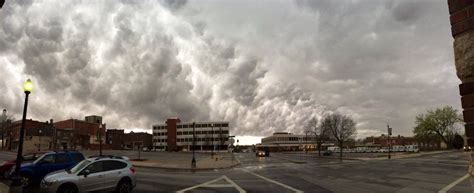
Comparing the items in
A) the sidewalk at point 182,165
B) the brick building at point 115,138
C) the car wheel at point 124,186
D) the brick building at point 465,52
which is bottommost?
the sidewalk at point 182,165

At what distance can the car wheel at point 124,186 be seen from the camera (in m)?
15.0

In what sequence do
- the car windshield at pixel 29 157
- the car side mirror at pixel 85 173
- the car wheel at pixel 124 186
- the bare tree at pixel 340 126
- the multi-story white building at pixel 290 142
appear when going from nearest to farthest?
the car side mirror at pixel 85 173, the car wheel at pixel 124 186, the car windshield at pixel 29 157, the bare tree at pixel 340 126, the multi-story white building at pixel 290 142

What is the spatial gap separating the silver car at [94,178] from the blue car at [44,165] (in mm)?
3996

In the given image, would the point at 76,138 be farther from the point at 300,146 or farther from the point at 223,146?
the point at 300,146

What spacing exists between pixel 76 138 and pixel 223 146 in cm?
5618

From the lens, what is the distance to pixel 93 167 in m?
14.4

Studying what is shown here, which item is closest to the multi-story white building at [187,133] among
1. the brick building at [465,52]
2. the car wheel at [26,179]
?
the car wheel at [26,179]

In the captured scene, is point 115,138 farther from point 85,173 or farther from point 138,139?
point 85,173

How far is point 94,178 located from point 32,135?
334 ft

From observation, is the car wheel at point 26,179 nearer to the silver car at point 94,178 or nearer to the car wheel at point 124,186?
the silver car at point 94,178

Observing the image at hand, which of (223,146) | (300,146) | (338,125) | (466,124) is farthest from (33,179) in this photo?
(300,146)

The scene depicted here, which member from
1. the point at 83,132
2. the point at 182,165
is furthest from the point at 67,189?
the point at 83,132

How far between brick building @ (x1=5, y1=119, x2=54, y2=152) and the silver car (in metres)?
94.0

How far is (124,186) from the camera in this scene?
15.2 meters
